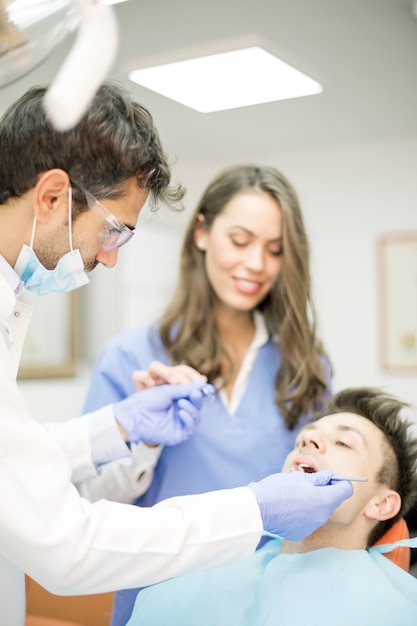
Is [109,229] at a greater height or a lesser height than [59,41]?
lesser

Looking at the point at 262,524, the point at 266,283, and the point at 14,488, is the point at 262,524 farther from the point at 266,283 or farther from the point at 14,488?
the point at 266,283

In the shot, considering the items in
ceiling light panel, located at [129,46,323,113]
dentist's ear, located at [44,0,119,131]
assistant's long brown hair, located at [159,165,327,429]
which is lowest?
assistant's long brown hair, located at [159,165,327,429]

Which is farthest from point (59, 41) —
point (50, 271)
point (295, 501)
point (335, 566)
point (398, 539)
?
point (398, 539)

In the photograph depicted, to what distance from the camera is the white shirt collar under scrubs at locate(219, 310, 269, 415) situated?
5.94 feet

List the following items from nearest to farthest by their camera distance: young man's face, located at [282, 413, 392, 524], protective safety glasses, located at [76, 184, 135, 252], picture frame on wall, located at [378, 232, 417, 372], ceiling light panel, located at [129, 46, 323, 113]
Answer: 1. protective safety glasses, located at [76, 184, 135, 252]
2. young man's face, located at [282, 413, 392, 524]
3. ceiling light panel, located at [129, 46, 323, 113]
4. picture frame on wall, located at [378, 232, 417, 372]

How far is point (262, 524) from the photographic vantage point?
1129 millimetres

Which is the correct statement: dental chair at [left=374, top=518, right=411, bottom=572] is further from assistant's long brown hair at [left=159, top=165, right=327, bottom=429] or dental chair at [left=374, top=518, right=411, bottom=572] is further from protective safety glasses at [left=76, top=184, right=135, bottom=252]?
protective safety glasses at [left=76, top=184, right=135, bottom=252]

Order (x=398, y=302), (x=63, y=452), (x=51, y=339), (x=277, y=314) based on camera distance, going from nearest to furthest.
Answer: (x=63, y=452) < (x=277, y=314) < (x=398, y=302) < (x=51, y=339)

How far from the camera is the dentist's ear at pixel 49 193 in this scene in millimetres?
1065

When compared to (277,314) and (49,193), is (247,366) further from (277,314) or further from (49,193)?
(49,193)

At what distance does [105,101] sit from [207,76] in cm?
136

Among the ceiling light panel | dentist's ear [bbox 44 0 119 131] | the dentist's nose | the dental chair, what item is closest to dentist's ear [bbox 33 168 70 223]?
the dentist's nose

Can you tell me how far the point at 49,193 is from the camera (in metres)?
1.08

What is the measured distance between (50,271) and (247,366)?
32.3 inches
